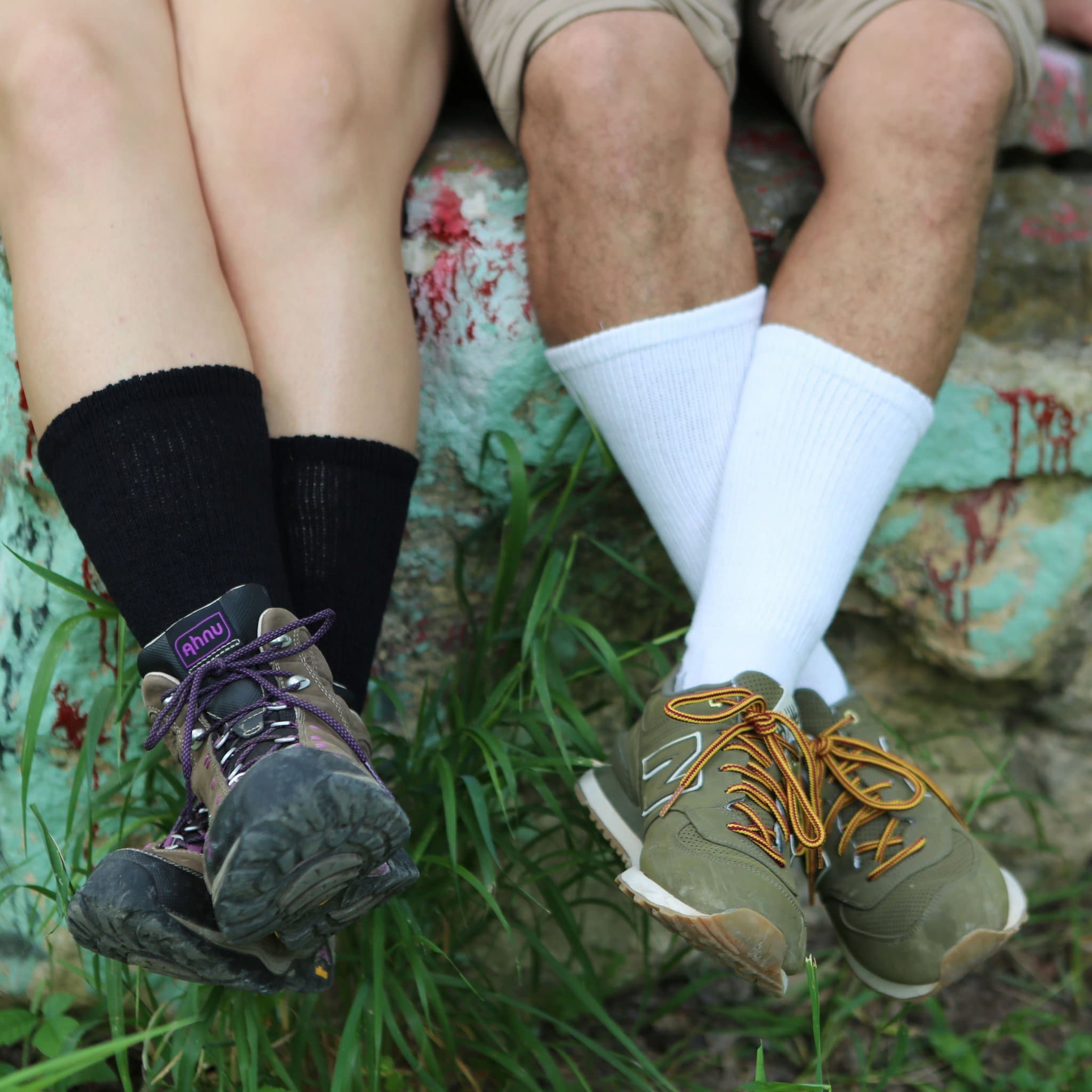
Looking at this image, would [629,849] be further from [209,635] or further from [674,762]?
[209,635]

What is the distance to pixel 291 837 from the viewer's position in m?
0.70

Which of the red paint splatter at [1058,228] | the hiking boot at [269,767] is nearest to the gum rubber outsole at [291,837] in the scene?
the hiking boot at [269,767]

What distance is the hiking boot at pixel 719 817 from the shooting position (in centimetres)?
85

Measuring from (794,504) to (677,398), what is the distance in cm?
17

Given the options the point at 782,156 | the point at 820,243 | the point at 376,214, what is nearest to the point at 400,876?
the point at 376,214

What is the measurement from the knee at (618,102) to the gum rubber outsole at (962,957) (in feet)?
2.68

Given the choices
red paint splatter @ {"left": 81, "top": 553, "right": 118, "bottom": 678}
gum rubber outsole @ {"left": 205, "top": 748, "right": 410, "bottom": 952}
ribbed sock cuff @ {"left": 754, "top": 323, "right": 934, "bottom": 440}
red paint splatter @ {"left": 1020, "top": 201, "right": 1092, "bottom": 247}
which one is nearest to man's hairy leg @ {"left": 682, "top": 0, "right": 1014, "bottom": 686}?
ribbed sock cuff @ {"left": 754, "top": 323, "right": 934, "bottom": 440}

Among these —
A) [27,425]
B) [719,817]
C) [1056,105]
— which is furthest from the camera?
[1056,105]

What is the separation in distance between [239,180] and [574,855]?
2.63 feet

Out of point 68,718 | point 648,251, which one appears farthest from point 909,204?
point 68,718

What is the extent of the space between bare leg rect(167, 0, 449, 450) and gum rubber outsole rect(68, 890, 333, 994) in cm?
44

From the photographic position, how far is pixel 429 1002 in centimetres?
112

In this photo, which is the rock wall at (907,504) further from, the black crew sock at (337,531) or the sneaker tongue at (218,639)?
the sneaker tongue at (218,639)

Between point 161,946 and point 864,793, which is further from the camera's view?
point 864,793
